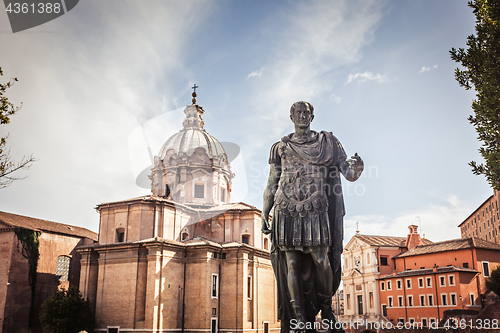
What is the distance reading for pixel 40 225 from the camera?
43781mm

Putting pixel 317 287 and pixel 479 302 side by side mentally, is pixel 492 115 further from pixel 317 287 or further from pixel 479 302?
pixel 479 302

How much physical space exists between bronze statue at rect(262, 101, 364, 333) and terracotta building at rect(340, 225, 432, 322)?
48097 mm

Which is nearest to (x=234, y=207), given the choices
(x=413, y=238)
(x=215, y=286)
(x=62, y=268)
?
(x=215, y=286)

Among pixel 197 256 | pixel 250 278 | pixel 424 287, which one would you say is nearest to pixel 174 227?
pixel 197 256

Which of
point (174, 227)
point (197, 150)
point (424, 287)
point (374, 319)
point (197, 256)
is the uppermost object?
point (197, 150)

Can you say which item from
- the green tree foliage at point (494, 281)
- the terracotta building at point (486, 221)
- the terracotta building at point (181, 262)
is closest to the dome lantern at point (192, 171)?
the terracotta building at point (181, 262)

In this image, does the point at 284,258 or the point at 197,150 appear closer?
the point at 284,258

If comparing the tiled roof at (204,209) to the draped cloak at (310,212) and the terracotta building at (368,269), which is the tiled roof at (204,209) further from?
the draped cloak at (310,212)

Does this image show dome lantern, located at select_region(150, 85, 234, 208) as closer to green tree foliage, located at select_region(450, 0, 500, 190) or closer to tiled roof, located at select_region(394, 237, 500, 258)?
tiled roof, located at select_region(394, 237, 500, 258)

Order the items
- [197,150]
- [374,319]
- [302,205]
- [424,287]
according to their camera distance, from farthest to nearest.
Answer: [374,319], [197,150], [424,287], [302,205]

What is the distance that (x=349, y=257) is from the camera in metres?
60.2

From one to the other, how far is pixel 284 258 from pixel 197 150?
135 feet

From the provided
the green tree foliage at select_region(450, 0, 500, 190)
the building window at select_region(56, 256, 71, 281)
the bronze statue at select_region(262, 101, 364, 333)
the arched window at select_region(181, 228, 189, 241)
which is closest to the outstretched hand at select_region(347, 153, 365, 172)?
the bronze statue at select_region(262, 101, 364, 333)

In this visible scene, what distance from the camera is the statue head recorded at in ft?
21.1
